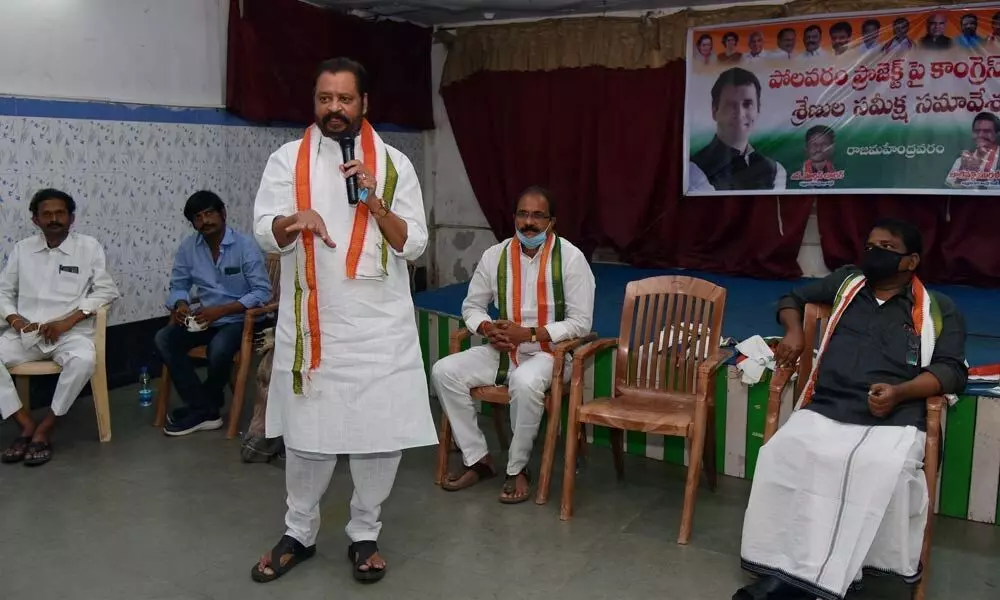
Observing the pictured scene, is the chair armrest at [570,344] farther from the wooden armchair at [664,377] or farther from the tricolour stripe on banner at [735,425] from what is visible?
the tricolour stripe on banner at [735,425]

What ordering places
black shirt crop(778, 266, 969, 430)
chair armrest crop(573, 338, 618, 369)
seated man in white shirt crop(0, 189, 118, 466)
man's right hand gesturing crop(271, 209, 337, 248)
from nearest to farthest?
man's right hand gesturing crop(271, 209, 337, 248) < black shirt crop(778, 266, 969, 430) < chair armrest crop(573, 338, 618, 369) < seated man in white shirt crop(0, 189, 118, 466)

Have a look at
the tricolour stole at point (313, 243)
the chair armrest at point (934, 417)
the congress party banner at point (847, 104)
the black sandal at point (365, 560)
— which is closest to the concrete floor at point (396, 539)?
the black sandal at point (365, 560)

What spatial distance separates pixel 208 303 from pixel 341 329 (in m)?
2.04

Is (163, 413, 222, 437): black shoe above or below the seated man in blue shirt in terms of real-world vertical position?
below

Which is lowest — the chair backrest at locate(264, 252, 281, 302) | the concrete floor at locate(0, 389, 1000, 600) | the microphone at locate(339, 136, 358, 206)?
the concrete floor at locate(0, 389, 1000, 600)

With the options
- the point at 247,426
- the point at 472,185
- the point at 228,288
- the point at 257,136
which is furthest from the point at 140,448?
the point at 472,185

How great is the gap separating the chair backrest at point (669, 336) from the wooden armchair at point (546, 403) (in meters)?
0.18

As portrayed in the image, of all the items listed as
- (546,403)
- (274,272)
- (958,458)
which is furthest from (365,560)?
(274,272)

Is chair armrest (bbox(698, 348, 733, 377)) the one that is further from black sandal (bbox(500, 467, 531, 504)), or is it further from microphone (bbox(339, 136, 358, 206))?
microphone (bbox(339, 136, 358, 206))

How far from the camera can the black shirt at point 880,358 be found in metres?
2.78

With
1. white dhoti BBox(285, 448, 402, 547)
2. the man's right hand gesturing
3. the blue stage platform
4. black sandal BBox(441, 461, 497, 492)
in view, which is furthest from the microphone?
the blue stage platform

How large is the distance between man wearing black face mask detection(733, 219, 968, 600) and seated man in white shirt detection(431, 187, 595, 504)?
0.87 m

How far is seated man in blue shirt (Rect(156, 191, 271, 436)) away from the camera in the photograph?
4301 millimetres

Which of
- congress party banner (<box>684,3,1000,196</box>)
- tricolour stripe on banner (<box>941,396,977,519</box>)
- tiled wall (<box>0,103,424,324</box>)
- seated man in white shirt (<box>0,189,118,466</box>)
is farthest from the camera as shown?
congress party banner (<box>684,3,1000,196</box>)
